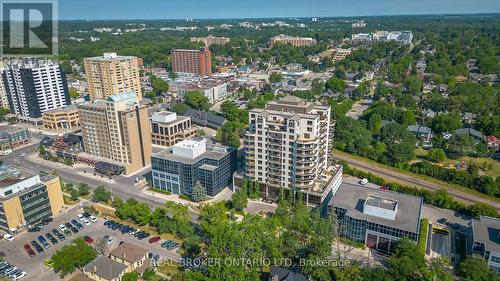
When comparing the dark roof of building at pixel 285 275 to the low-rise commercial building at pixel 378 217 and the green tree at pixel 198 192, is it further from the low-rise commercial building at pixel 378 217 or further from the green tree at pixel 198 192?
the green tree at pixel 198 192

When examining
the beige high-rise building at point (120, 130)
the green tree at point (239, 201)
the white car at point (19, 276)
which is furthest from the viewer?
the beige high-rise building at point (120, 130)

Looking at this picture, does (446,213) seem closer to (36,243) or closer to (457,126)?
(457,126)


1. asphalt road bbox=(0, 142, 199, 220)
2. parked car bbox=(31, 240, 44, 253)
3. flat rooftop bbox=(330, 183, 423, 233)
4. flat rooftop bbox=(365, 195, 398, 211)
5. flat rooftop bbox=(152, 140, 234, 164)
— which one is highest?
flat rooftop bbox=(152, 140, 234, 164)

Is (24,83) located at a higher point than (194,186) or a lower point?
higher

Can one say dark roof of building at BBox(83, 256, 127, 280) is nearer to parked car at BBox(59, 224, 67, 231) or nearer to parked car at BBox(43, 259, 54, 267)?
parked car at BBox(43, 259, 54, 267)

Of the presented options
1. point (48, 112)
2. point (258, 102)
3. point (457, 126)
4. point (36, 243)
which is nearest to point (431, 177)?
point (457, 126)

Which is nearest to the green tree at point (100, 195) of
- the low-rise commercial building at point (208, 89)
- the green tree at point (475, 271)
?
the green tree at point (475, 271)

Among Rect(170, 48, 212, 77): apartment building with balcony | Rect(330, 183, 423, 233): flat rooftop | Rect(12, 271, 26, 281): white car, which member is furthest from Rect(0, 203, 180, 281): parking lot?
Rect(170, 48, 212, 77): apartment building with balcony
